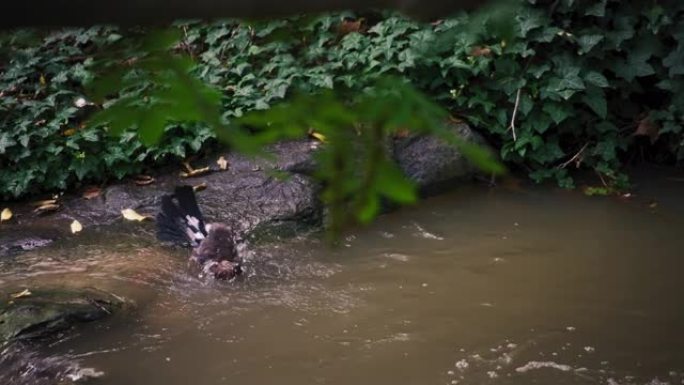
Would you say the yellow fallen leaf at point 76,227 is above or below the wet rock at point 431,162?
below

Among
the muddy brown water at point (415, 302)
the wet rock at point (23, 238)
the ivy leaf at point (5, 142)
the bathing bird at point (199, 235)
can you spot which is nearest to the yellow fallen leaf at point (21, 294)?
the muddy brown water at point (415, 302)

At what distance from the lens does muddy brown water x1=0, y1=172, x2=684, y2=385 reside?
3875mm

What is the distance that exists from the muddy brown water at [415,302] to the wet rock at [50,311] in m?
0.10

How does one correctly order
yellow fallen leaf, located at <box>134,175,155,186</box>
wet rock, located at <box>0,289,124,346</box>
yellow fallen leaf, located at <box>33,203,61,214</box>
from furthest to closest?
yellow fallen leaf, located at <box>134,175,155,186</box>
yellow fallen leaf, located at <box>33,203,61,214</box>
wet rock, located at <box>0,289,124,346</box>

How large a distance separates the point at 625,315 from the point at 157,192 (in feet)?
11.9

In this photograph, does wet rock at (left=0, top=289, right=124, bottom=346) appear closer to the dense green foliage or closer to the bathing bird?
the bathing bird

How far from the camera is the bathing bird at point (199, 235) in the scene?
486 cm

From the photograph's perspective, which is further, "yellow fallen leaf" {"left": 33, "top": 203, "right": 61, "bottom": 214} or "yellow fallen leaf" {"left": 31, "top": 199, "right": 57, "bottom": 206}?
"yellow fallen leaf" {"left": 31, "top": 199, "right": 57, "bottom": 206}

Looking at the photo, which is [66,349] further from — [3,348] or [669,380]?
[669,380]

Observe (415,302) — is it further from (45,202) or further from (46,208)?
(45,202)

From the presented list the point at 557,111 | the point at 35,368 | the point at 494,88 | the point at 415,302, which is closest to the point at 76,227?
the point at 35,368

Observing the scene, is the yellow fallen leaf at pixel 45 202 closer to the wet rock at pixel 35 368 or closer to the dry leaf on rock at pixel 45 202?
the dry leaf on rock at pixel 45 202

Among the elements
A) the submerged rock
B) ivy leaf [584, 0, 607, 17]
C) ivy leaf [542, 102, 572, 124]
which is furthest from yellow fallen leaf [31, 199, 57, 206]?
ivy leaf [584, 0, 607, 17]

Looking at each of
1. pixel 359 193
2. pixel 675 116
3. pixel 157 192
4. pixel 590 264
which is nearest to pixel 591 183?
pixel 675 116
